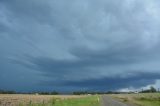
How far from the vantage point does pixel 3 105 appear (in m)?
44.6

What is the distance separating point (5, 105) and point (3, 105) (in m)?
0.25

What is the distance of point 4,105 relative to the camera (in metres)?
44.8

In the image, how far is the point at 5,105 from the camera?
44719 mm

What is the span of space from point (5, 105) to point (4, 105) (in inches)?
7.8

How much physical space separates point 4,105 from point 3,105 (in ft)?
0.77
